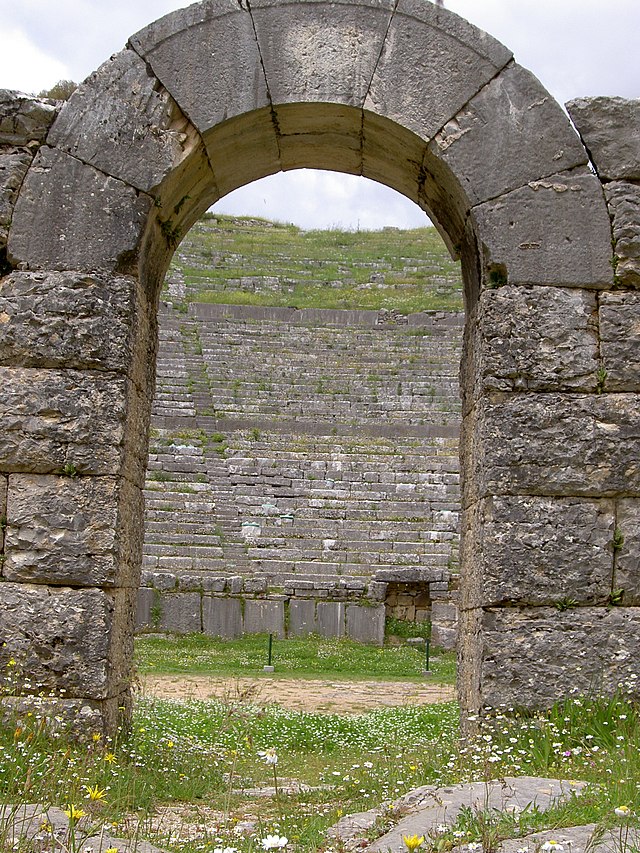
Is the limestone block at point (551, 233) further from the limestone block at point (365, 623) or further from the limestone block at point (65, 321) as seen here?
the limestone block at point (365, 623)

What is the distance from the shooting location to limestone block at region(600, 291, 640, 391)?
17.0 ft

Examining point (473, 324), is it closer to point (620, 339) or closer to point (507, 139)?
point (620, 339)

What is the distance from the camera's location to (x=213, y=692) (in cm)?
1055

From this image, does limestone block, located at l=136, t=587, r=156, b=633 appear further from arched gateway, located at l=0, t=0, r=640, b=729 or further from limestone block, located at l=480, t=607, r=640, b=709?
limestone block, located at l=480, t=607, r=640, b=709

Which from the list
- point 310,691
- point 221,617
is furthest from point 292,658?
point 310,691

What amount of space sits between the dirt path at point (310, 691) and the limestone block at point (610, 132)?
6260mm

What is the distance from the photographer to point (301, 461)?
20281mm

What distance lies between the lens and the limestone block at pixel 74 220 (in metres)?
5.32

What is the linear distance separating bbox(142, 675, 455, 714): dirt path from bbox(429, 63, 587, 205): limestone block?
236 inches

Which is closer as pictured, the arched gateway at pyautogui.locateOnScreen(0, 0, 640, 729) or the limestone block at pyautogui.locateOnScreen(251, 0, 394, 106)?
the arched gateway at pyautogui.locateOnScreen(0, 0, 640, 729)

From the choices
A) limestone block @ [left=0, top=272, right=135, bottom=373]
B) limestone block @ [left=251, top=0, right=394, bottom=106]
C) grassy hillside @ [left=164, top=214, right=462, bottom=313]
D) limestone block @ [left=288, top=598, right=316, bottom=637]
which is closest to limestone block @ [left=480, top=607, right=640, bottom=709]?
limestone block @ [left=0, top=272, right=135, bottom=373]

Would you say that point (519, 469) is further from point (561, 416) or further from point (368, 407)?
point (368, 407)

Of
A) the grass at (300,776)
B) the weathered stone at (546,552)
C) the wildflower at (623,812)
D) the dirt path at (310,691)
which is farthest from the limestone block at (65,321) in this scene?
the dirt path at (310,691)

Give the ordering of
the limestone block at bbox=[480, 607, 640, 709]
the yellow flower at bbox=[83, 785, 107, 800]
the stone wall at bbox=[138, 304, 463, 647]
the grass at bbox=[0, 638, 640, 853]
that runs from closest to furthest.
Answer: the yellow flower at bbox=[83, 785, 107, 800] → the grass at bbox=[0, 638, 640, 853] → the limestone block at bbox=[480, 607, 640, 709] → the stone wall at bbox=[138, 304, 463, 647]
